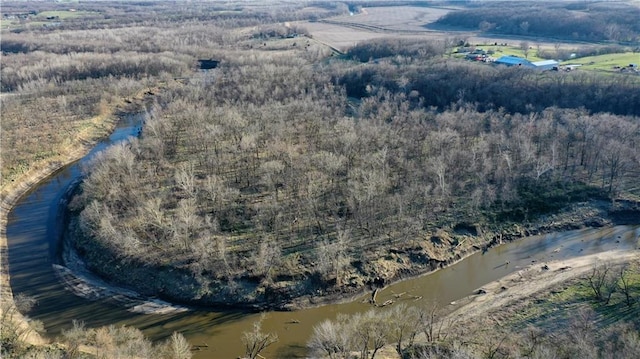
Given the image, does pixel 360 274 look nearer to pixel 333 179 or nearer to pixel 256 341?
pixel 256 341

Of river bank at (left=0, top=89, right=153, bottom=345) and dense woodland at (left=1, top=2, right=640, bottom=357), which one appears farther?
dense woodland at (left=1, top=2, right=640, bottom=357)

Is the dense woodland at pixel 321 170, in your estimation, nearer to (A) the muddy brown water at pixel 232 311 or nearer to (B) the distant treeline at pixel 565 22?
(A) the muddy brown water at pixel 232 311

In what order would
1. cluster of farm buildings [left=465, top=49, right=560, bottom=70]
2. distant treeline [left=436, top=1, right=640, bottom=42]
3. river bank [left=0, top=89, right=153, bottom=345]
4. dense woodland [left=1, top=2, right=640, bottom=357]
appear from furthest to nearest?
distant treeline [left=436, top=1, right=640, bottom=42], cluster of farm buildings [left=465, top=49, right=560, bottom=70], dense woodland [left=1, top=2, right=640, bottom=357], river bank [left=0, top=89, right=153, bottom=345]

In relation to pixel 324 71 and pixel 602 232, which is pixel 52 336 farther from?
pixel 324 71

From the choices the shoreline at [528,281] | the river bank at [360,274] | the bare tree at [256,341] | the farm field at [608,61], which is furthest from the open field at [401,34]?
the bare tree at [256,341]

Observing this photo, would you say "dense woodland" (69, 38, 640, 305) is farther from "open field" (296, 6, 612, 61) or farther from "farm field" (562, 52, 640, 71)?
"open field" (296, 6, 612, 61)

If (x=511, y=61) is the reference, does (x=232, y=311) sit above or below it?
below

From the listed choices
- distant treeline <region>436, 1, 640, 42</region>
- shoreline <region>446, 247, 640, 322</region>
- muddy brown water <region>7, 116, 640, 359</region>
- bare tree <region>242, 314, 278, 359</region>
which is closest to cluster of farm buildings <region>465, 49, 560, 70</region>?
distant treeline <region>436, 1, 640, 42</region>

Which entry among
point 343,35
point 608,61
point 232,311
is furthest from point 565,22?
point 232,311
